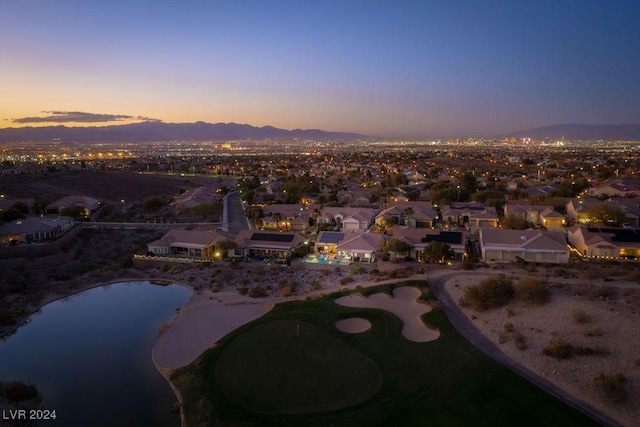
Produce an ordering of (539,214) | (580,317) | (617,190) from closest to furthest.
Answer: (580,317), (539,214), (617,190)

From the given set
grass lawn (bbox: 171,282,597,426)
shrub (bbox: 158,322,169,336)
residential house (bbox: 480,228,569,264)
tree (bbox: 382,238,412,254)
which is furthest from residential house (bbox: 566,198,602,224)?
shrub (bbox: 158,322,169,336)

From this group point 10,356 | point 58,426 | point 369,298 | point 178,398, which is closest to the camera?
point 58,426

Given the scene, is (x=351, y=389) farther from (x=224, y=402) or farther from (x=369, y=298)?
(x=369, y=298)

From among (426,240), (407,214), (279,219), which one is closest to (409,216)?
(407,214)

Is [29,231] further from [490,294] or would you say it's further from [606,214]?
[606,214]

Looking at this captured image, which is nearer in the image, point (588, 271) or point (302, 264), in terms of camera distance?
point (588, 271)

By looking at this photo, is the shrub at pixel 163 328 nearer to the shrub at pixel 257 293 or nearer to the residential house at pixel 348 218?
the shrub at pixel 257 293

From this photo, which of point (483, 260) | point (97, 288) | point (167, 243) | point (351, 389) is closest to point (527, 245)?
point (483, 260)
